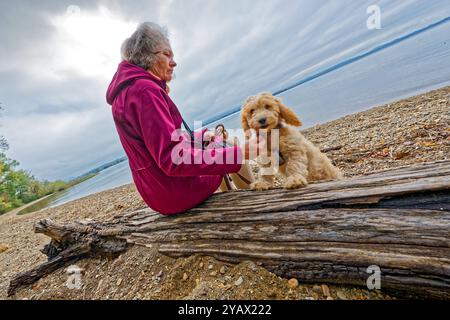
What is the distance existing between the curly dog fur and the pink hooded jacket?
82 centimetres

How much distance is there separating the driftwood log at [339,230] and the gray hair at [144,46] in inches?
65.3

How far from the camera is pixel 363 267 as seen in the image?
5.82 feet

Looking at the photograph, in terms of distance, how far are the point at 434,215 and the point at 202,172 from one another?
5.74 feet

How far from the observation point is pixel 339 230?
1970 millimetres

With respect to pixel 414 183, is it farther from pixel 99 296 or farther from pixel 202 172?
pixel 99 296

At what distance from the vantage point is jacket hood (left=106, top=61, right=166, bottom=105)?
2.40 m

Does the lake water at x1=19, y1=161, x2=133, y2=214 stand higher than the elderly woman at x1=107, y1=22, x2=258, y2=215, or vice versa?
the elderly woman at x1=107, y1=22, x2=258, y2=215

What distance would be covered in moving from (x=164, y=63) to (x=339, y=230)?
2315 millimetres

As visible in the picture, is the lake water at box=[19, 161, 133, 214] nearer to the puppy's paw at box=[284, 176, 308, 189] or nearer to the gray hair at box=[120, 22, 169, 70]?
the gray hair at box=[120, 22, 169, 70]

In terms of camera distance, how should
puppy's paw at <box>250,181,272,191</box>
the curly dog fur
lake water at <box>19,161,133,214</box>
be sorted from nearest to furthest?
1. puppy's paw at <box>250,181,272,191</box>
2. the curly dog fur
3. lake water at <box>19,161,133,214</box>

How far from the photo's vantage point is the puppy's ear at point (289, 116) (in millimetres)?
3684

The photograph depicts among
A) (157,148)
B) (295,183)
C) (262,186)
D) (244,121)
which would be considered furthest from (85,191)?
(295,183)

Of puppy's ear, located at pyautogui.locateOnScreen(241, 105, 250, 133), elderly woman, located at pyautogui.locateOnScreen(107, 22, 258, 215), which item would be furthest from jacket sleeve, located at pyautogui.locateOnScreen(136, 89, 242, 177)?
puppy's ear, located at pyautogui.locateOnScreen(241, 105, 250, 133)
